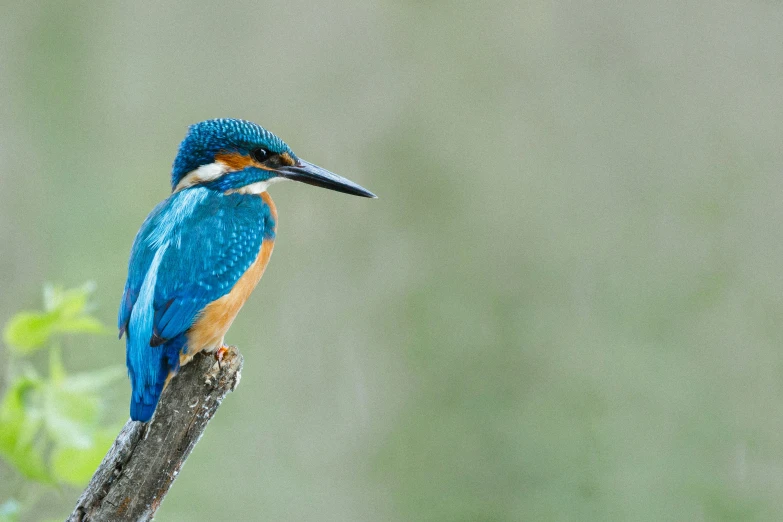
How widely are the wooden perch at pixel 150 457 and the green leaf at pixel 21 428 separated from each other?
5.5 inches

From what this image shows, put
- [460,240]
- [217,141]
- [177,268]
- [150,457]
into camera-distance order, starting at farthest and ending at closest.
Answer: [460,240] < [217,141] < [177,268] < [150,457]

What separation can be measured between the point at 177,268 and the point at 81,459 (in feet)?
1.05

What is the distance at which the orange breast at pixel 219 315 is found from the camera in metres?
1.38

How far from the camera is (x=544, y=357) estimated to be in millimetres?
3490

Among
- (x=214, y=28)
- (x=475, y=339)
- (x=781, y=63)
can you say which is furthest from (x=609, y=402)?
(x=214, y=28)

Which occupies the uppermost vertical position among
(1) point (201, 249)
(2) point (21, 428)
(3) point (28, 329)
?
(1) point (201, 249)

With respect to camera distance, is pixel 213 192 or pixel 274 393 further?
pixel 274 393

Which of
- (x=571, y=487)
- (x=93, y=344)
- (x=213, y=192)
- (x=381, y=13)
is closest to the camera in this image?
(x=213, y=192)

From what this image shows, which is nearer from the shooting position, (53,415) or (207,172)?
(53,415)

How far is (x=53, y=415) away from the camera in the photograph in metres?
1.30

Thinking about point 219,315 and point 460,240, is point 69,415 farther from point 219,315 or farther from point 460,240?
point 460,240

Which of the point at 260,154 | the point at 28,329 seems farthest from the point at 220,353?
the point at 260,154

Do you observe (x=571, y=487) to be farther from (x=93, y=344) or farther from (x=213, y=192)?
(x=213, y=192)

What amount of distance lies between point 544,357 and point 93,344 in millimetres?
1682
